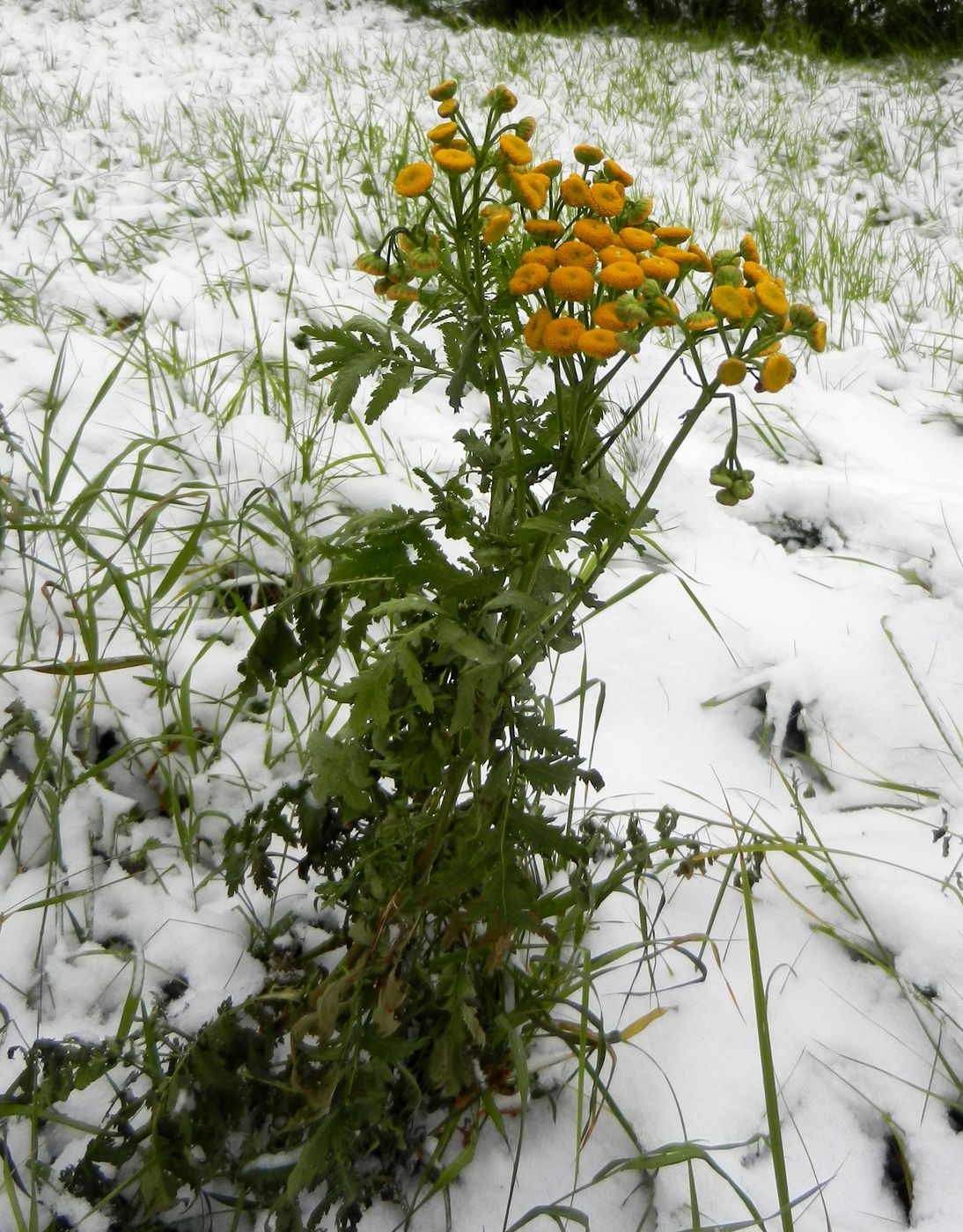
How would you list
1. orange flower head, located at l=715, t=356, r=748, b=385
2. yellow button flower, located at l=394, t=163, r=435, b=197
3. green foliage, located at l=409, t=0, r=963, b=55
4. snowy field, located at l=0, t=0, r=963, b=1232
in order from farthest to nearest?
green foliage, located at l=409, t=0, r=963, b=55
snowy field, located at l=0, t=0, r=963, b=1232
yellow button flower, located at l=394, t=163, r=435, b=197
orange flower head, located at l=715, t=356, r=748, b=385

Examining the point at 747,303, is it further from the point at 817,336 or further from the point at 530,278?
the point at 530,278

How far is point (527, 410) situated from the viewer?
2.83ft

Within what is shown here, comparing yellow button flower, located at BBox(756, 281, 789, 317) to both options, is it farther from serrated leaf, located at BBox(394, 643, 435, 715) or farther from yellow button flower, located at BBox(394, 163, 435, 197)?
serrated leaf, located at BBox(394, 643, 435, 715)

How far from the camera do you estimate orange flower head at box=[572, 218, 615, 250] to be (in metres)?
0.72

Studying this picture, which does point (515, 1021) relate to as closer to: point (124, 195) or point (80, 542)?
point (80, 542)

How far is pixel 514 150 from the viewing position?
76cm

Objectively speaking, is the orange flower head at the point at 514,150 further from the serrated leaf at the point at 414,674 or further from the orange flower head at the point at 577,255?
the serrated leaf at the point at 414,674

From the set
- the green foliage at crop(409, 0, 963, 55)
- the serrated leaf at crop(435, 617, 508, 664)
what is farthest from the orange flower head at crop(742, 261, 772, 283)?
the green foliage at crop(409, 0, 963, 55)

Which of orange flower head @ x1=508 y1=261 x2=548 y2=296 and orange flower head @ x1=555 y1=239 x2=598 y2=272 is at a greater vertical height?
orange flower head @ x1=555 y1=239 x2=598 y2=272

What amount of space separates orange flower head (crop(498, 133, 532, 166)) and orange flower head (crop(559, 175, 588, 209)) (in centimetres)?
4

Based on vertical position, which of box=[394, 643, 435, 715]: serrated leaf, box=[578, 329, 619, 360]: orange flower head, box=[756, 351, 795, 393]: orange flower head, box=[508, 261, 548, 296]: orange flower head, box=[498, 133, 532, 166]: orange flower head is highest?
box=[498, 133, 532, 166]: orange flower head

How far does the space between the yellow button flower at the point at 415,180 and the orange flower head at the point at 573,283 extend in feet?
0.54

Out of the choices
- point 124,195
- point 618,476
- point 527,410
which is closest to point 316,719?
point 527,410

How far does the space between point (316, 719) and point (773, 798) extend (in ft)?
2.29
